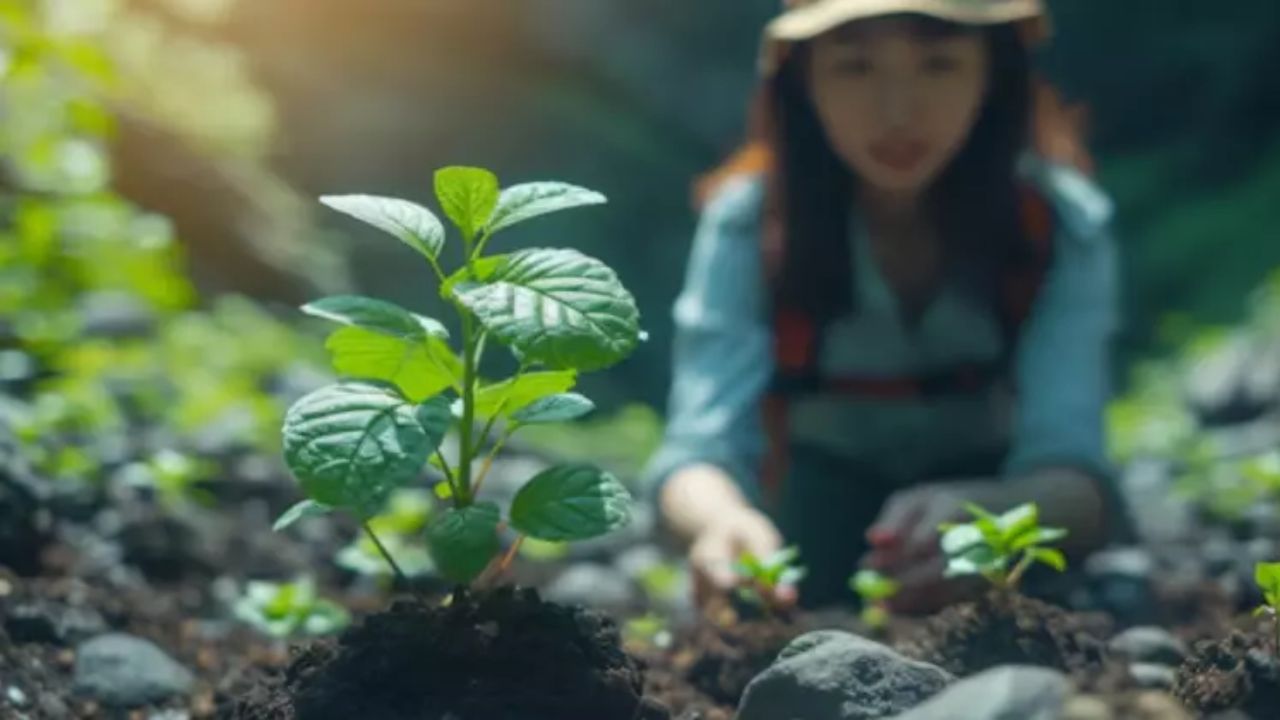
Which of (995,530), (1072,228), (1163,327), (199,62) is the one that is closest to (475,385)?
(995,530)

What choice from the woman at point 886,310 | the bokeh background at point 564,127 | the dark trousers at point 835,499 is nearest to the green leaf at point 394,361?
the woman at point 886,310

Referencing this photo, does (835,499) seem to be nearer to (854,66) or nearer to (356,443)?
(854,66)

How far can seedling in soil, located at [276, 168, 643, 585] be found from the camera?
1.35 meters

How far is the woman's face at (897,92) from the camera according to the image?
2729 millimetres

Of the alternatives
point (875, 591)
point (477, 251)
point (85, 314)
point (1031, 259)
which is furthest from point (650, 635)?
point (85, 314)

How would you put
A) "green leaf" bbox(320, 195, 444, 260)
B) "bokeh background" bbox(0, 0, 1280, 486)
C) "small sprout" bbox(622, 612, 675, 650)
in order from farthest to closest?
1. "bokeh background" bbox(0, 0, 1280, 486)
2. "small sprout" bbox(622, 612, 675, 650)
3. "green leaf" bbox(320, 195, 444, 260)

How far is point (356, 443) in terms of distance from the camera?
136 centimetres

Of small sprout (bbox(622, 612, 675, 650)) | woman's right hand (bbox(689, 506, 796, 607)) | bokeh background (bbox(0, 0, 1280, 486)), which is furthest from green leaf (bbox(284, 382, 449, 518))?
bokeh background (bbox(0, 0, 1280, 486))

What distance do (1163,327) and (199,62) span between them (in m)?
5.74

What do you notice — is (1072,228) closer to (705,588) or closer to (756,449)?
(756,449)

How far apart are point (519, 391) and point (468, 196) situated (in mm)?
203

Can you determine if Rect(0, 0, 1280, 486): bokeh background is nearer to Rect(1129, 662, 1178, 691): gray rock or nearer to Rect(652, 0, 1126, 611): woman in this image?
Rect(652, 0, 1126, 611): woman

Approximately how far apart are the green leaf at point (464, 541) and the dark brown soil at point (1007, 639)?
0.65 metres

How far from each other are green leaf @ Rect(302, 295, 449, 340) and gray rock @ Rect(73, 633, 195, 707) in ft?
2.80
